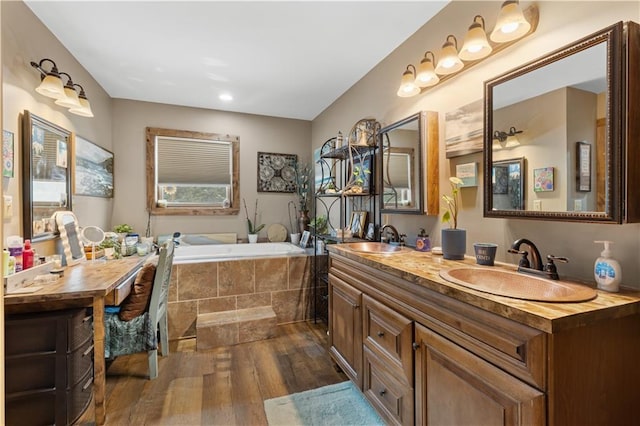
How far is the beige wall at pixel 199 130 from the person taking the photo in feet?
12.0

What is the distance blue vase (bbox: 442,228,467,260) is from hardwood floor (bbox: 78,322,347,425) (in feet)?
3.93

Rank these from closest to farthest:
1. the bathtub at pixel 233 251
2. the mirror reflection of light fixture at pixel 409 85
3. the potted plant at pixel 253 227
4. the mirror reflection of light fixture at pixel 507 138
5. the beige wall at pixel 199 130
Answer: the mirror reflection of light fixture at pixel 507 138 < the mirror reflection of light fixture at pixel 409 85 < the bathtub at pixel 233 251 < the beige wall at pixel 199 130 < the potted plant at pixel 253 227

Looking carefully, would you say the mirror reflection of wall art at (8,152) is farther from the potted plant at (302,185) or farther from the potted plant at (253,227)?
the potted plant at (302,185)

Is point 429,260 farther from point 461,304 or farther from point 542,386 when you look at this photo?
point 542,386

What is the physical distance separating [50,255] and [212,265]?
1170mm

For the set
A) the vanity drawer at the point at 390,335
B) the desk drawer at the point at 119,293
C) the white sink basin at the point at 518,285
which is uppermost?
the white sink basin at the point at 518,285

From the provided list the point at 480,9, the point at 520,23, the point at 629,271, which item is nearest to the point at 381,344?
the point at 629,271

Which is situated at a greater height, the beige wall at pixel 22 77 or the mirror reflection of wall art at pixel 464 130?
the beige wall at pixel 22 77

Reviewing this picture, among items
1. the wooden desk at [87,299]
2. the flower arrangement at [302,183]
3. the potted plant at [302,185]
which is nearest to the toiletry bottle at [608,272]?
the wooden desk at [87,299]

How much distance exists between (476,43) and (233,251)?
3100 mm

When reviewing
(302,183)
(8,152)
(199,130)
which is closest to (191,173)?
(199,130)

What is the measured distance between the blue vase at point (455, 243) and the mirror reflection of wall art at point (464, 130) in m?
0.48

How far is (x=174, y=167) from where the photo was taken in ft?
12.9

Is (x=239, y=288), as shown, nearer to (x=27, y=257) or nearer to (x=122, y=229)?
(x=122, y=229)
